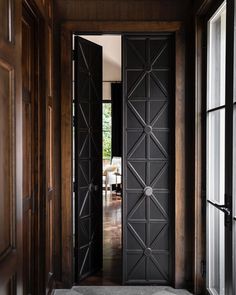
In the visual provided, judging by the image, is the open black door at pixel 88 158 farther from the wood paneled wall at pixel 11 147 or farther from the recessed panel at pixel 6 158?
the recessed panel at pixel 6 158

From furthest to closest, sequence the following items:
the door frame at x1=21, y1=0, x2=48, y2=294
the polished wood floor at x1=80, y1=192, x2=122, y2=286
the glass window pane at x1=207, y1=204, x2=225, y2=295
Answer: the polished wood floor at x1=80, y1=192, x2=122, y2=286
the door frame at x1=21, y1=0, x2=48, y2=294
the glass window pane at x1=207, y1=204, x2=225, y2=295

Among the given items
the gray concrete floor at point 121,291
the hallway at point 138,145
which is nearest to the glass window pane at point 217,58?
the hallway at point 138,145

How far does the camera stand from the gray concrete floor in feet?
11.0

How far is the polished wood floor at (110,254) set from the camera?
369cm

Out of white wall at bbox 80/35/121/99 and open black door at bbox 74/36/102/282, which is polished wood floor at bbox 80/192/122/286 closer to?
open black door at bbox 74/36/102/282

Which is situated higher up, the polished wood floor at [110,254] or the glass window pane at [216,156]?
the glass window pane at [216,156]

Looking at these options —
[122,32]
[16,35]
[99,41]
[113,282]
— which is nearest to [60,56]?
[122,32]

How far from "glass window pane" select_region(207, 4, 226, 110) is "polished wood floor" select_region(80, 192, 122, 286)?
210cm

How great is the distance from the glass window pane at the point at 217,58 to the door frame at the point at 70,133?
370 mm

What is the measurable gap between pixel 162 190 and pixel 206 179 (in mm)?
537

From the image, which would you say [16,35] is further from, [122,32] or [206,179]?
[206,179]

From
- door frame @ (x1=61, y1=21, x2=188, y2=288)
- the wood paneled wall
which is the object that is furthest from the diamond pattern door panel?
the wood paneled wall

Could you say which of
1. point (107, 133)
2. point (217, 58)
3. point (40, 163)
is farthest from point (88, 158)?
point (107, 133)

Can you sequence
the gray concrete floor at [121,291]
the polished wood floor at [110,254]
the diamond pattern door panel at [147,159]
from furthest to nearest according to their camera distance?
the polished wood floor at [110,254], the diamond pattern door panel at [147,159], the gray concrete floor at [121,291]
